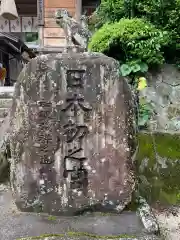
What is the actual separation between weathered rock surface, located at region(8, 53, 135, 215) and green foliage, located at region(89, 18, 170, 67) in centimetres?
233

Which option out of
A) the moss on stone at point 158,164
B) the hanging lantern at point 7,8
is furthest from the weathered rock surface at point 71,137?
the hanging lantern at point 7,8

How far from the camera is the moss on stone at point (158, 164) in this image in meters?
5.07

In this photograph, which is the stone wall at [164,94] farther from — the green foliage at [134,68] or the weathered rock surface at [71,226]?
the weathered rock surface at [71,226]

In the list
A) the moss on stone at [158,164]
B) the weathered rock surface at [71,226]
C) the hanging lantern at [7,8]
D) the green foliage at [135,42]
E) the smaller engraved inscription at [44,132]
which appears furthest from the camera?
the hanging lantern at [7,8]

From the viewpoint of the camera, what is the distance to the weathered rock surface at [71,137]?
130 inches

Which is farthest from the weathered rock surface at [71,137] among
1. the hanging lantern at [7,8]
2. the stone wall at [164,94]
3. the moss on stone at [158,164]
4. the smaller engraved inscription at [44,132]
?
the hanging lantern at [7,8]

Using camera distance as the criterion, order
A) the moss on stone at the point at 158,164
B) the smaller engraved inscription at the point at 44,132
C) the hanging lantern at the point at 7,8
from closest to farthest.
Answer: the smaller engraved inscription at the point at 44,132
the moss on stone at the point at 158,164
the hanging lantern at the point at 7,8

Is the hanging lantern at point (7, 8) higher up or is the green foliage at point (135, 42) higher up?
the hanging lantern at point (7, 8)

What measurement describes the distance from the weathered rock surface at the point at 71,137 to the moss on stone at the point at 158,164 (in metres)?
1.79

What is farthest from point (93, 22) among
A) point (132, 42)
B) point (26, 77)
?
point (26, 77)

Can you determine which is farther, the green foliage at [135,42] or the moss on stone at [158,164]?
the green foliage at [135,42]

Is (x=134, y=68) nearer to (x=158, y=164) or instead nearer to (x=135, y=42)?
(x=135, y=42)

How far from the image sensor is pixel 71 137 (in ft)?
10.9

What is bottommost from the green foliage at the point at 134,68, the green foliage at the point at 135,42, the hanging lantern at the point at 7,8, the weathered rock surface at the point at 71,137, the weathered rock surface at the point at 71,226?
the weathered rock surface at the point at 71,226
